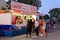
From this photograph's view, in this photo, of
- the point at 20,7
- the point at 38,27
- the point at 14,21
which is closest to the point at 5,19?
the point at 14,21

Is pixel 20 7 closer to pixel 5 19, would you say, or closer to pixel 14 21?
pixel 14 21

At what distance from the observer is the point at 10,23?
73.9 ft

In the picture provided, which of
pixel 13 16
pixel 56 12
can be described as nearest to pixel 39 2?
pixel 13 16

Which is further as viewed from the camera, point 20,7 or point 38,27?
point 20,7

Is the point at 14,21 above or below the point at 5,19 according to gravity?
below

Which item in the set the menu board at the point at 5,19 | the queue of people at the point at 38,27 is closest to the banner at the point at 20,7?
the menu board at the point at 5,19

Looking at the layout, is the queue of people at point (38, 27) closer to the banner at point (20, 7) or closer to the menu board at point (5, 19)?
the menu board at point (5, 19)

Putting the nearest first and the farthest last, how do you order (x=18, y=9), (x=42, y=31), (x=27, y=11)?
(x=42, y=31) < (x=18, y=9) < (x=27, y=11)

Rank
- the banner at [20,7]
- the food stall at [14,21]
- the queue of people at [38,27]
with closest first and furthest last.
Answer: the queue of people at [38,27] → the food stall at [14,21] → the banner at [20,7]

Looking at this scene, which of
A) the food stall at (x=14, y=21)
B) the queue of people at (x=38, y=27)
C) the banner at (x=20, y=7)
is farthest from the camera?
the banner at (x=20, y=7)

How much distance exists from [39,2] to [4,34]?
3662 centimetres

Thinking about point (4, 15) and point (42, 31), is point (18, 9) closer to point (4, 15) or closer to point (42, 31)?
point (4, 15)

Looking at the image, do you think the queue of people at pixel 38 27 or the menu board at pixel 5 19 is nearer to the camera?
the queue of people at pixel 38 27

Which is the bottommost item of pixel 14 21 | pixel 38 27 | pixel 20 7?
pixel 38 27
